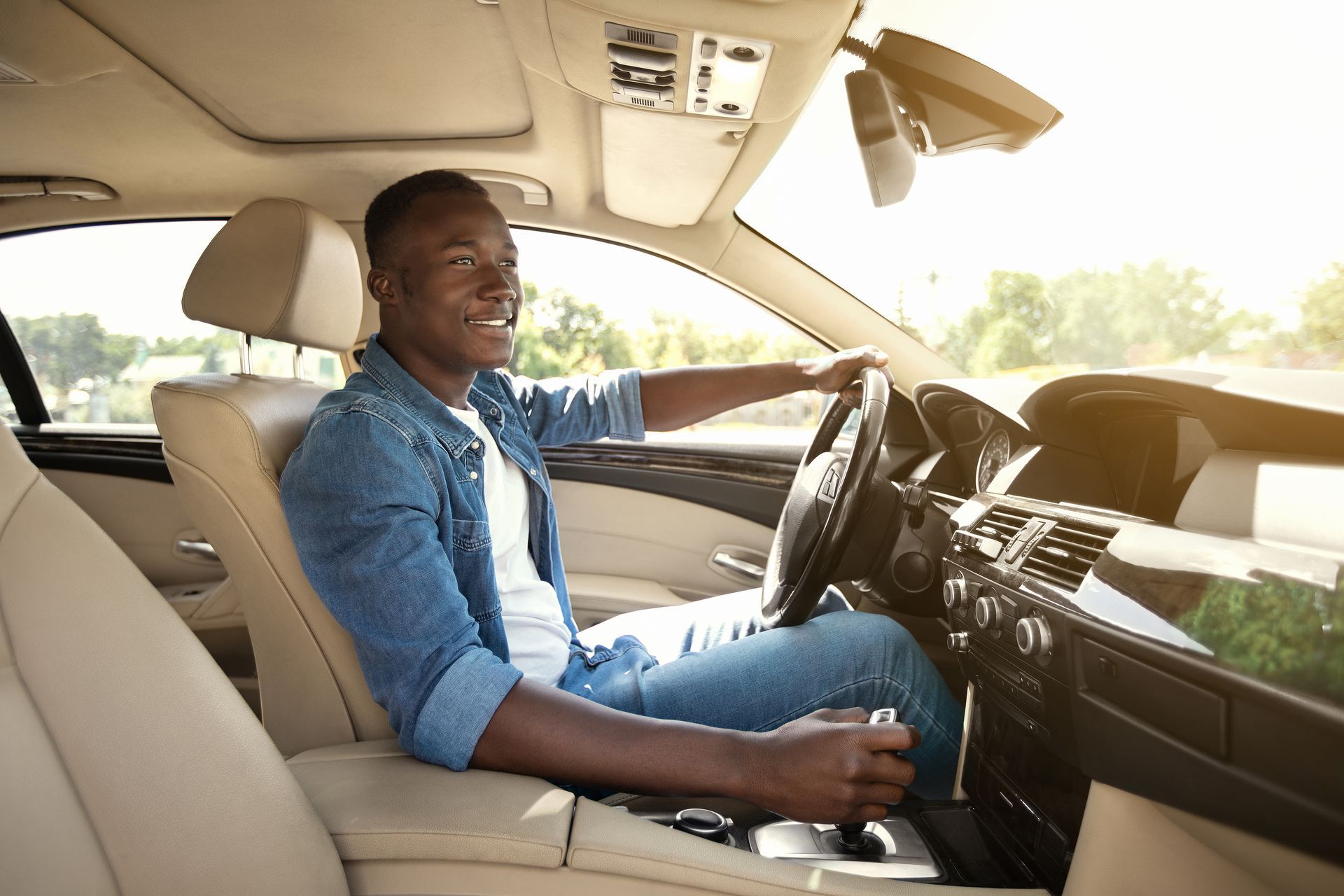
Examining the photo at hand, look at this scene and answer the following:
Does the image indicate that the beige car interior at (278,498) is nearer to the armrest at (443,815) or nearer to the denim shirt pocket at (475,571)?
the armrest at (443,815)

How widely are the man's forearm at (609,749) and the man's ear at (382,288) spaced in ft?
2.67

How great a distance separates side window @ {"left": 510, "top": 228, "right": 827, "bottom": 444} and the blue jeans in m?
0.80

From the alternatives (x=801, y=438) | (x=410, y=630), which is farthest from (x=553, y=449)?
(x=410, y=630)

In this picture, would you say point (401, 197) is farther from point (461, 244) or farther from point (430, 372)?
point (430, 372)

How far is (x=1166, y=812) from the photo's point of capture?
87cm

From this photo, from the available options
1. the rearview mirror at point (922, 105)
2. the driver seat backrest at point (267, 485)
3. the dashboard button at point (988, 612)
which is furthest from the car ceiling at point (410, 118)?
the dashboard button at point (988, 612)

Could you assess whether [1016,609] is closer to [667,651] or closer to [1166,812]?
[1166,812]

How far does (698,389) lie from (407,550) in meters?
1.01

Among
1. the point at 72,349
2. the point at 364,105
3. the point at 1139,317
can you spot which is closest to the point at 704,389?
the point at 1139,317

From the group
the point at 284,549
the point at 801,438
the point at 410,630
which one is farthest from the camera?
the point at 801,438

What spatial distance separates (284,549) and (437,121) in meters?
1.20

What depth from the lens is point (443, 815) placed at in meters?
0.97

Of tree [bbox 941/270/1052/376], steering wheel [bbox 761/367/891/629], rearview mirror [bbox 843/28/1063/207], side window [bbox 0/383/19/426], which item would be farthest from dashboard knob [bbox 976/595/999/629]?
side window [bbox 0/383/19/426]

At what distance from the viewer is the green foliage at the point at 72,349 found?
2.85m
